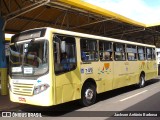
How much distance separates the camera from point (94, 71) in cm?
1046

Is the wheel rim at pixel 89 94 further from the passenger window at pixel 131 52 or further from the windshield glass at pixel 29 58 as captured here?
the passenger window at pixel 131 52

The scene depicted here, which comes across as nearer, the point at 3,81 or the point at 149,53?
the point at 3,81

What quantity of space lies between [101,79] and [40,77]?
3503 mm

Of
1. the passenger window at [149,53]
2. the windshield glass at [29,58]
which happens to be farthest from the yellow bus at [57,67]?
the passenger window at [149,53]

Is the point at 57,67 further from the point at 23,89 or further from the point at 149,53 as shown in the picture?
the point at 149,53

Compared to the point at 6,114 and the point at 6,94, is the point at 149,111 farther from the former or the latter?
the point at 6,94

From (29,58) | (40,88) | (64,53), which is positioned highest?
(64,53)

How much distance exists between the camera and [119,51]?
41.9ft

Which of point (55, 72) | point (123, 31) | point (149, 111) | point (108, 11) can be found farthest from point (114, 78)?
point (123, 31)

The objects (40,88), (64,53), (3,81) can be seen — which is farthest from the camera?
(3,81)

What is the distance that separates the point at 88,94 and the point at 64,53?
2211 millimetres

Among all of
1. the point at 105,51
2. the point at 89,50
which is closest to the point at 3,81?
the point at 89,50

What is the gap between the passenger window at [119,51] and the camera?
12402mm

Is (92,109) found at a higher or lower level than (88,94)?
lower
